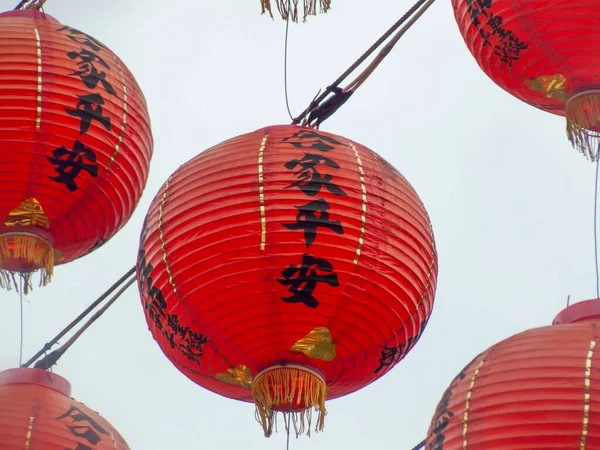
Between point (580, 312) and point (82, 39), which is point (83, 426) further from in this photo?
point (580, 312)

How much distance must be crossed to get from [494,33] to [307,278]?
1338 mm

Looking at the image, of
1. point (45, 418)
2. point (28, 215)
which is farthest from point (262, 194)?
point (45, 418)

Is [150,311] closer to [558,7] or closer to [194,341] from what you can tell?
[194,341]

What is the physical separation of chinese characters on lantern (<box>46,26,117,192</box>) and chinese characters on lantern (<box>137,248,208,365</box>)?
0.51 metres

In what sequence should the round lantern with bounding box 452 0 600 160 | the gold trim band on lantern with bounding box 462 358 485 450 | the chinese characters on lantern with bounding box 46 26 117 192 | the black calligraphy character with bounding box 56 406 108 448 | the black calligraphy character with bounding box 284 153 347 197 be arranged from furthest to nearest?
the black calligraphy character with bounding box 56 406 108 448 → the chinese characters on lantern with bounding box 46 26 117 192 → the round lantern with bounding box 452 0 600 160 → the gold trim band on lantern with bounding box 462 358 485 450 → the black calligraphy character with bounding box 284 153 347 197

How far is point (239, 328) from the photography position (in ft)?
17.0

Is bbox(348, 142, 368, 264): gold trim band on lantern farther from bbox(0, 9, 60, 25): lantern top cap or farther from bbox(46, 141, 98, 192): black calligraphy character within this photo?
bbox(0, 9, 60, 25): lantern top cap

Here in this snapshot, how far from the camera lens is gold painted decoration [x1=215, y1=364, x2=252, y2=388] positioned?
530cm

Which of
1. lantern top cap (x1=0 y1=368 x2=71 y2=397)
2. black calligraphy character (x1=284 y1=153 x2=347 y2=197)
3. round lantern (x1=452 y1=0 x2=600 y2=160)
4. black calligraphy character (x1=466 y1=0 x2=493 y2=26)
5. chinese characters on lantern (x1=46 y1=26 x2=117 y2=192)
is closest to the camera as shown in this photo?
black calligraphy character (x1=284 y1=153 x2=347 y2=197)

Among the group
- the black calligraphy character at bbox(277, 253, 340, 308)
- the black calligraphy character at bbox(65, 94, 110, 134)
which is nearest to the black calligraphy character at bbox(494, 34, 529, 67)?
the black calligraphy character at bbox(277, 253, 340, 308)

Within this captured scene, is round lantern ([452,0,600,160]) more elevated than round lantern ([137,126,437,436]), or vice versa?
round lantern ([452,0,600,160])

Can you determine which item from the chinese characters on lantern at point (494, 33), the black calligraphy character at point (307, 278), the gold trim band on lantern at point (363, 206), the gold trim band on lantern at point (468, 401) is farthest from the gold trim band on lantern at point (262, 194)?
the chinese characters on lantern at point (494, 33)

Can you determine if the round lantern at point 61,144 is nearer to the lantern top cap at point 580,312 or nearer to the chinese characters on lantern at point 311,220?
the chinese characters on lantern at point 311,220

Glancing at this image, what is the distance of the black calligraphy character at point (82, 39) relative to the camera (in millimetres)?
6148
